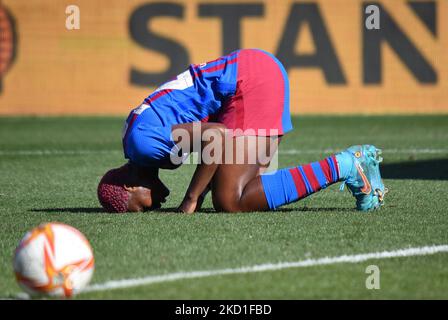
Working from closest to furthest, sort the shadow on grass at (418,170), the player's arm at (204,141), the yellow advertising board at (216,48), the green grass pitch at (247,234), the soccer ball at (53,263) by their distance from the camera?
1. the soccer ball at (53,263)
2. the green grass pitch at (247,234)
3. the player's arm at (204,141)
4. the shadow on grass at (418,170)
5. the yellow advertising board at (216,48)

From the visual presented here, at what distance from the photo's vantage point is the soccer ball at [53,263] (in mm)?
4234

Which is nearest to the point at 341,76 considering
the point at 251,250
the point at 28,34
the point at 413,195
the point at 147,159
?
the point at 28,34

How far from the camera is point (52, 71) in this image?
1886 cm

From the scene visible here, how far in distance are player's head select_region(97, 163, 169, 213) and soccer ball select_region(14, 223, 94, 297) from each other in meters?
2.06

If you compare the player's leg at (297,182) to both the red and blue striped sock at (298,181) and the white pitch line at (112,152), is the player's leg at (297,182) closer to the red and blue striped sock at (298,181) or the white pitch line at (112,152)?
the red and blue striped sock at (298,181)

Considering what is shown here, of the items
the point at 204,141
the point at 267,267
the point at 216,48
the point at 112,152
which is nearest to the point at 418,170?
the point at 204,141

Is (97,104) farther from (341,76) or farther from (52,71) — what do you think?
(341,76)

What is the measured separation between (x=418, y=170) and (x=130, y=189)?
384 cm

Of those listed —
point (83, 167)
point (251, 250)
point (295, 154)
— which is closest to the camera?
point (251, 250)

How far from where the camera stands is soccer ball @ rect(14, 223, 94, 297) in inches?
167

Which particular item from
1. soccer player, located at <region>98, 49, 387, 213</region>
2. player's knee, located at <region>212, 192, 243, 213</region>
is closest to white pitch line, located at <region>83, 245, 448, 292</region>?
soccer player, located at <region>98, 49, 387, 213</region>

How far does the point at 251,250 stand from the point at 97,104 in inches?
556

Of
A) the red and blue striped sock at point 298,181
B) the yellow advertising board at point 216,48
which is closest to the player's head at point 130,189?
the red and blue striped sock at point 298,181

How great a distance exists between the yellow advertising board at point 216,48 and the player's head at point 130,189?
39.7 ft
